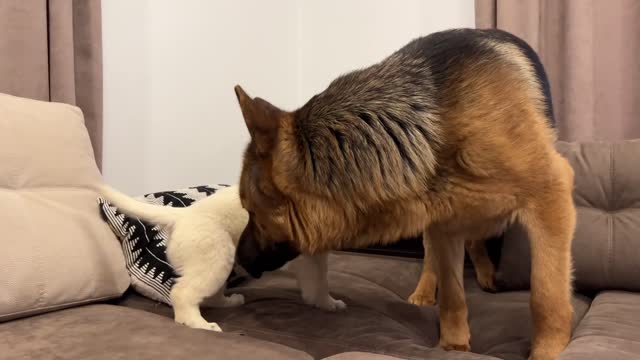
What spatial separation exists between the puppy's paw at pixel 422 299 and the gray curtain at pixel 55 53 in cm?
146

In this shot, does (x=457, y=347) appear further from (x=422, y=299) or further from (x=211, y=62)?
(x=211, y=62)

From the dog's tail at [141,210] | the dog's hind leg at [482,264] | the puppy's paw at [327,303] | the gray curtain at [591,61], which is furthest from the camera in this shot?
the gray curtain at [591,61]

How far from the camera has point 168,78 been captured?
9.34ft

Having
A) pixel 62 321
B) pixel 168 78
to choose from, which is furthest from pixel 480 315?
pixel 168 78

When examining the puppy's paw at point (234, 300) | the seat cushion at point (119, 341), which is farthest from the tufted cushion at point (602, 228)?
the seat cushion at point (119, 341)

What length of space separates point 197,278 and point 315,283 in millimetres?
403

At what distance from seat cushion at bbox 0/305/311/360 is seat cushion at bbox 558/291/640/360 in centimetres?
62

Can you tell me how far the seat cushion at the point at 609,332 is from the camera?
3.82 ft

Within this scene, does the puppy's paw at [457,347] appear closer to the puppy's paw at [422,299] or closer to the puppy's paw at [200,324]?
the puppy's paw at [422,299]

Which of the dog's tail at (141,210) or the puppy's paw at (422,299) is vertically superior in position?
the dog's tail at (141,210)

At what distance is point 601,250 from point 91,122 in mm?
2072

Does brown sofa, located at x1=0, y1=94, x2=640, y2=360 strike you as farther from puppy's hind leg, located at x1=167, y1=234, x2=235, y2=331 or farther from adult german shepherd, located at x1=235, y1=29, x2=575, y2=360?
adult german shepherd, located at x1=235, y1=29, x2=575, y2=360

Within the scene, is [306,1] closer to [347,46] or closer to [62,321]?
[347,46]

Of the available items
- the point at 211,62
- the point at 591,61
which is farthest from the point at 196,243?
the point at 591,61
